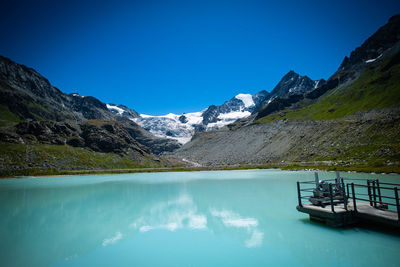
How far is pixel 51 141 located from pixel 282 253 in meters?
132

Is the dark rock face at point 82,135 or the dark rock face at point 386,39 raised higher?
the dark rock face at point 386,39

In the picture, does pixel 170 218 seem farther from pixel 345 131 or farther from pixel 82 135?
pixel 82 135

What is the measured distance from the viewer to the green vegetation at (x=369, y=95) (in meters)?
109

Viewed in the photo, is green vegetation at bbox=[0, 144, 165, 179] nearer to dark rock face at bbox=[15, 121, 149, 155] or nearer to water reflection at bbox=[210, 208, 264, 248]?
dark rock face at bbox=[15, 121, 149, 155]

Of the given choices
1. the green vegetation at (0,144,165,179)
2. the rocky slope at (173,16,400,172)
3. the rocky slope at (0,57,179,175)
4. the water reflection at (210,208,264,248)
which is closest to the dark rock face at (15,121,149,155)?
the rocky slope at (0,57,179,175)

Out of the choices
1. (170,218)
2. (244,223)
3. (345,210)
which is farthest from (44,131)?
(345,210)

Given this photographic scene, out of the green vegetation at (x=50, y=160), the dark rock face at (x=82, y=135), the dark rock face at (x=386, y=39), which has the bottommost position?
the green vegetation at (x=50, y=160)

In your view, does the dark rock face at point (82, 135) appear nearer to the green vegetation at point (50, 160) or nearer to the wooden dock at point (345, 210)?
the green vegetation at point (50, 160)

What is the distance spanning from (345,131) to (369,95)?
7033 centimetres

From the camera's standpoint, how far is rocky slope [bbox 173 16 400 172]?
59681mm

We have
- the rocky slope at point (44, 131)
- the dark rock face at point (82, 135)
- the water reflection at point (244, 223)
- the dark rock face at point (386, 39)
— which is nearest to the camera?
the water reflection at point (244, 223)

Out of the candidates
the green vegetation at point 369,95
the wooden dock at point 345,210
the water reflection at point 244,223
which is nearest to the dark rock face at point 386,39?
the green vegetation at point 369,95

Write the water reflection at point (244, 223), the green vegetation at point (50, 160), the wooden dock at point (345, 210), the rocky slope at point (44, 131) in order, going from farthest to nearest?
the rocky slope at point (44, 131) < the green vegetation at point (50, 160) < the water reflection at point (244, 223) < the wooden dock at point (345, 210)

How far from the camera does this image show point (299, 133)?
106562 mm
